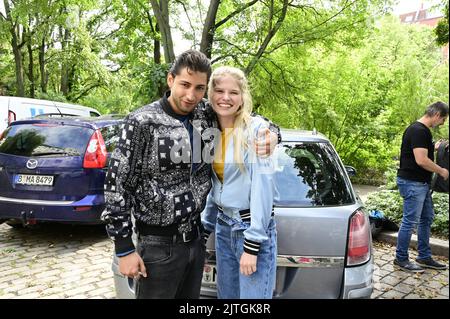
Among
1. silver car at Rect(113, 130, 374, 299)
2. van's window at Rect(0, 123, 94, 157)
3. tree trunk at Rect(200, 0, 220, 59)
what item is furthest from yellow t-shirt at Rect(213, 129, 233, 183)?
tree trunk at Rect(200, 0, 220, 59)

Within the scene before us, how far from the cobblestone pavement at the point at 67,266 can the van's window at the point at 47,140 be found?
1202mm

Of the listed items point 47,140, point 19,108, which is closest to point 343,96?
point 47,140

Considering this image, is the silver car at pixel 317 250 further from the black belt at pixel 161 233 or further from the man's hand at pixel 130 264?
the man's hand at pixel 130 264

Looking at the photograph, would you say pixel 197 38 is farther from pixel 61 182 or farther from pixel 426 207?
pixel 426 207

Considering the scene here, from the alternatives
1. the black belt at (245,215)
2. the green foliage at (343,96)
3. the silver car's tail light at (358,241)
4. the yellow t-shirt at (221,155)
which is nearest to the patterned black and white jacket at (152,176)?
the yellow t-shirt at (221,155)

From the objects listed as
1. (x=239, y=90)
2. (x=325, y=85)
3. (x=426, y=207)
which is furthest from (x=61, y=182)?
(x=325, y=85)

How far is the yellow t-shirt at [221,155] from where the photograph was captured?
76.4 inches

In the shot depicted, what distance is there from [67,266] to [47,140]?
1.65 m

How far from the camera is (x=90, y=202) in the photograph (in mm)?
4586

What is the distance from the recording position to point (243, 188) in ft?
6.22

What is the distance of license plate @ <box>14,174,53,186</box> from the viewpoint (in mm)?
4543

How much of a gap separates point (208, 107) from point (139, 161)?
0.51 m

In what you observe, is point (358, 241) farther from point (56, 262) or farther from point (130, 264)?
point (56, 262)

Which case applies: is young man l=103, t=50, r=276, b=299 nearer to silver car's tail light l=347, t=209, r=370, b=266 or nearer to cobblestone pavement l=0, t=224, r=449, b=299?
silver car's tail light l=347, t=209, r=370, b=266
